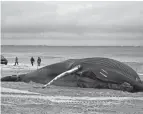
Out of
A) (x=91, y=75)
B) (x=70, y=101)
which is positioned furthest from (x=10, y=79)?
(x=70, y=101)

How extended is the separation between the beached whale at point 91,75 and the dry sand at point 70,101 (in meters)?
0.52

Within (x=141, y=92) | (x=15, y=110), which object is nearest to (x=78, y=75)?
(x=141, y=92)

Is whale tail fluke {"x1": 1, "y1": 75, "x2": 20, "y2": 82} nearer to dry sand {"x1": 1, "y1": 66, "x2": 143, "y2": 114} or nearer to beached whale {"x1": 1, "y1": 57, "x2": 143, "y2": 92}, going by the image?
beached whale {"x1": 1, "y1": 57, "x2": 143, "y2": 92}

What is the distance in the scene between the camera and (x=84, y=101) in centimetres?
1080

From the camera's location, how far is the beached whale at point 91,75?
13.7 metres

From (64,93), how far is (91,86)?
6.55 feet

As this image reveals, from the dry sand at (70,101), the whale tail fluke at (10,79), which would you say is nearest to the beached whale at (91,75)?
the dry sand at (70,101)

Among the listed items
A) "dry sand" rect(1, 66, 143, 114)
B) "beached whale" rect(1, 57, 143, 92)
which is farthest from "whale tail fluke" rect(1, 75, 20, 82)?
"dry sand" rect(1, 66, 143, 114)

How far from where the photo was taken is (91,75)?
14008mm

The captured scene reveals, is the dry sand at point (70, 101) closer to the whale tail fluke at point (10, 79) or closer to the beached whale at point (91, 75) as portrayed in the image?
the beached whale at point (91, 75)

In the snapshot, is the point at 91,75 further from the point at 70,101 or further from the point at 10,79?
the point at 10,79

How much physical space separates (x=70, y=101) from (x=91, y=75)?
346 centimetres

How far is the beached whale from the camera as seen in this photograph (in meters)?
13.7

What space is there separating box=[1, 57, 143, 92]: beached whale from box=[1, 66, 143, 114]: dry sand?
1.70ft
